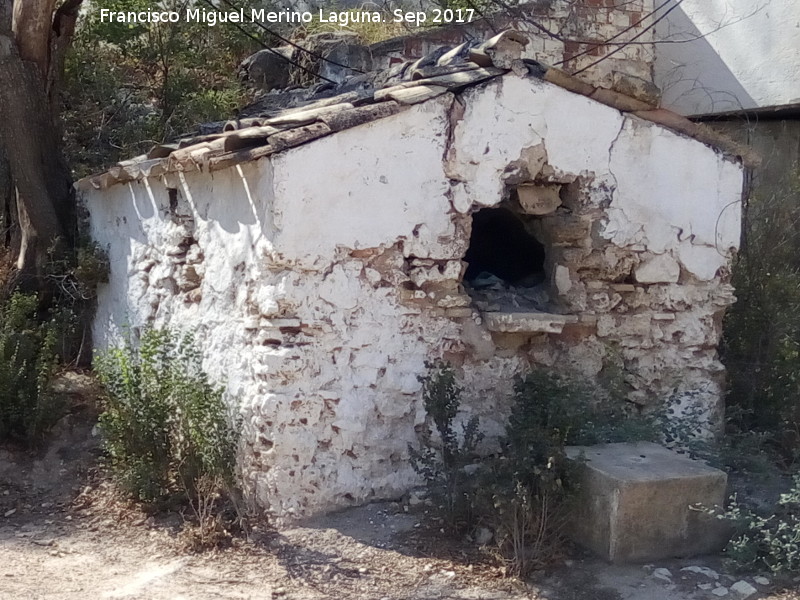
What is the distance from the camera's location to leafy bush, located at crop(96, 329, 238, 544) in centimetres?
484

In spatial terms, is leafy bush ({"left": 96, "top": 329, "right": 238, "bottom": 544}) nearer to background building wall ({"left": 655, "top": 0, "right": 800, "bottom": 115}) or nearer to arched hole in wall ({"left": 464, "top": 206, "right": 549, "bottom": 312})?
arched hole in wall ({"left": 464, "top": 206, "right": 549, "bottom": 312})

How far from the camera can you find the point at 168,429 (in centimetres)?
532

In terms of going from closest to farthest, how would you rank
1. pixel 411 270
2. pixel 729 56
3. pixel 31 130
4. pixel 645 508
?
1. pixel 645 508
2. pixel 411 270
3. pixel 31 130
4. pixel 729 56

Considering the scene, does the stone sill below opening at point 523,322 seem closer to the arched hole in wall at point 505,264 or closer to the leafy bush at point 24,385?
the arched hole in wall at point 505,264

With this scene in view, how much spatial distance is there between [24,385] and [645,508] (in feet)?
14.0

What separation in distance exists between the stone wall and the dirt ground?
248 inches

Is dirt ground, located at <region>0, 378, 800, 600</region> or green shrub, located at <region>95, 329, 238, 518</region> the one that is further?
green shrub, located at <region>95, 329, 238, 518</region>

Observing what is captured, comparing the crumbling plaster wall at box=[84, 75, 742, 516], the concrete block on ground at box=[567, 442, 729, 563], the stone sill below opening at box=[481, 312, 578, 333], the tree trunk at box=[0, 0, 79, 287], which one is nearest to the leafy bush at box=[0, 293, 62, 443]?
the crumbling plaster wall at box=[84, 75, 742, 516]

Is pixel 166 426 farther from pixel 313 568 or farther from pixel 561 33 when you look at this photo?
pixel 561 33

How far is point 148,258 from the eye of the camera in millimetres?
6395

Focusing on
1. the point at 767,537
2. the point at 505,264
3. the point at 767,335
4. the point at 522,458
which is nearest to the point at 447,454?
the point at 522,458

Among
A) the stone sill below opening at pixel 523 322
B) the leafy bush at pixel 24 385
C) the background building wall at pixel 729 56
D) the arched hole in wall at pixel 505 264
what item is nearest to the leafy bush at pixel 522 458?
the stone sill below opening at pixel 523 322

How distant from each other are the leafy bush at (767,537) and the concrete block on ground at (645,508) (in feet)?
0.40

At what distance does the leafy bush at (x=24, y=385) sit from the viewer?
609 cm
